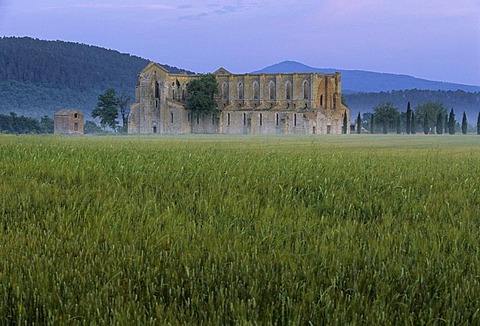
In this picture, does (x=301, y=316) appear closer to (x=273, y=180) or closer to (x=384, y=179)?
(x=273, y=180)

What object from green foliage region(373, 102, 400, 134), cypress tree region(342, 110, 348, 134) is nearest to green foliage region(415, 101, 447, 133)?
green foliage region(373, 102, 400, 134)

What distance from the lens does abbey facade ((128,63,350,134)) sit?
394ft

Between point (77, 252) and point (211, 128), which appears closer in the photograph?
point (77, 252)

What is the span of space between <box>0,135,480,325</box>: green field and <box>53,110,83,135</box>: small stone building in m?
124

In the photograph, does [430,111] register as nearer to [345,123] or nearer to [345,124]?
[345,123]

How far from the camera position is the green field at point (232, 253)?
436 cm

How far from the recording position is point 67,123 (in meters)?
130

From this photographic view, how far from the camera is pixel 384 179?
38.9 feet

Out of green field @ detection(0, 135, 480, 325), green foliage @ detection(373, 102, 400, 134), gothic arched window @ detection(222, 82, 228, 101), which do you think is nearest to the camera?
green field @ detection(0, 135, 480, 325)

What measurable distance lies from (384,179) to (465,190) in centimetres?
167

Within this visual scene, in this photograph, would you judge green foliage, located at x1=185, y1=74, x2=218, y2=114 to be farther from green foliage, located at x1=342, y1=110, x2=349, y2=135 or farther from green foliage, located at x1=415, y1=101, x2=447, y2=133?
green foliage, located at x1=415, y1=101, x2=447, y2=133

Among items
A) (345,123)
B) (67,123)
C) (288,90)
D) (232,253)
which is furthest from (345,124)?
(232,253)

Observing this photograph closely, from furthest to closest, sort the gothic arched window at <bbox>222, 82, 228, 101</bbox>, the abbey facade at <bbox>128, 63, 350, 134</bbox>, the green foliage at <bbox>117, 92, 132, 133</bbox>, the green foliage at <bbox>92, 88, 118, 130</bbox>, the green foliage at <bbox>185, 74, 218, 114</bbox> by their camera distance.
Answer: the green foliage at <bbox>117, 92, 132, 133</bbox>
the gothic arched window at <bbox>222, 82, 228, 101</bbox>
the green foliage at <bbox>92, 88, 118, 130</bbox>
the green foliage at <bbox>185, 74, 218, 114</bbox>
the abbey facade at <bbox>128, 63, 350, 134</bbox>

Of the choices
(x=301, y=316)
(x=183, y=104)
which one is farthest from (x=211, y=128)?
(x=301, y=316)
